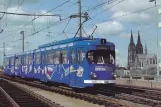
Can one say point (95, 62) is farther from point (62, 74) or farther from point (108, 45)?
point (62, 74)

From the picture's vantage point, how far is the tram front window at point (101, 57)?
21.1m

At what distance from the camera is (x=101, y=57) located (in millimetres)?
21391

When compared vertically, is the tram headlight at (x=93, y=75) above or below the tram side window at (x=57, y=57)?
below

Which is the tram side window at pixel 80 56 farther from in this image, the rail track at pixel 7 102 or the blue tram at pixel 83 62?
the rail track at pixel 7 102

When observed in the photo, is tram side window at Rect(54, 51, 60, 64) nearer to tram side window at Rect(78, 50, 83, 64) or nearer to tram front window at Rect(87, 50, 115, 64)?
tram side window at Rect(78, 50, 83, 64)

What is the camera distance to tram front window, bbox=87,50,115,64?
21.1m

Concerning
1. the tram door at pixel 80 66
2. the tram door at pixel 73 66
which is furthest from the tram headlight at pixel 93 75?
the tram door at pixel 73 66

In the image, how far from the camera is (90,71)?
2072cm

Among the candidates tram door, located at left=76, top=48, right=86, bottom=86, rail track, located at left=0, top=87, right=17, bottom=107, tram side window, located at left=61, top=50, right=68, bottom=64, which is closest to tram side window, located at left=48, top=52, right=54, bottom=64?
tram side window, located at left=61, top=50, right=68, bottom=64

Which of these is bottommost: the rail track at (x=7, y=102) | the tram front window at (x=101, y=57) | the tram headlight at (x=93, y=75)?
the rail track at (x=7, y=102)

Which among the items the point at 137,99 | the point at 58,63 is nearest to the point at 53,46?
the point at 58,63

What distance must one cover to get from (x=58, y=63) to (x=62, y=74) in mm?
1144

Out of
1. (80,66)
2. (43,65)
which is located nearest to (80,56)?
(80,66)

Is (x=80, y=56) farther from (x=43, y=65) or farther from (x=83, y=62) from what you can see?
(x=43, y=65)
